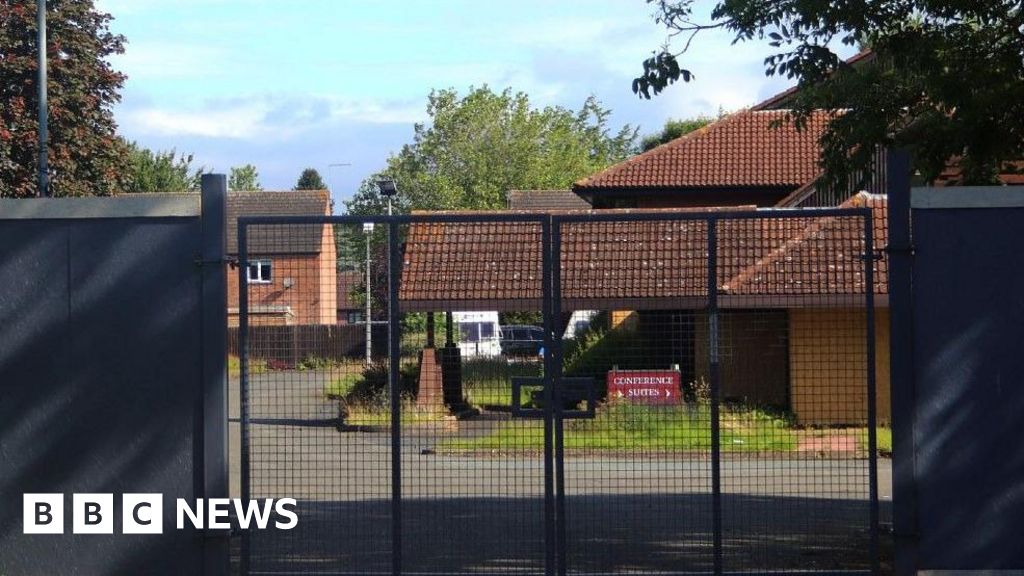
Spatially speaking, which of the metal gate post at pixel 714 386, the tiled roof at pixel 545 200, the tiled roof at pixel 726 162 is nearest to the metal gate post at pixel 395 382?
the metal gate post at pixel 714 386

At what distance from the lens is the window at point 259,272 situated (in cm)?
919

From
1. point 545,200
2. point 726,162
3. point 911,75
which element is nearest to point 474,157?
point 545,200

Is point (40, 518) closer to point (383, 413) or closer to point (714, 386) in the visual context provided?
point (383, 413)

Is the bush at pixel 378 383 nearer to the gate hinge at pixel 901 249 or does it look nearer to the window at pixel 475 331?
the window at pixel 475 331

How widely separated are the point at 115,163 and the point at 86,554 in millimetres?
35776

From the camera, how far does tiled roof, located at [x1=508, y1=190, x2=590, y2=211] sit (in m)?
63.5

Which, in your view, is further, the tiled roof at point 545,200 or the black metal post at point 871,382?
the tiled roof at point 545,200

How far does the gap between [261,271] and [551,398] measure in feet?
7.82

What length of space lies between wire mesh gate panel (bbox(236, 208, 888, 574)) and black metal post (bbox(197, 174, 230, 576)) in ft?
0.55

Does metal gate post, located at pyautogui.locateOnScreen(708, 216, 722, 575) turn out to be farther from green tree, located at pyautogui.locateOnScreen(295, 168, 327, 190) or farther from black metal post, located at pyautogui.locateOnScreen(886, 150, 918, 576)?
green tree, located at pyautogui.locateOnScreen(295, 168, 327, 190)

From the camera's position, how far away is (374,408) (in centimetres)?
1081

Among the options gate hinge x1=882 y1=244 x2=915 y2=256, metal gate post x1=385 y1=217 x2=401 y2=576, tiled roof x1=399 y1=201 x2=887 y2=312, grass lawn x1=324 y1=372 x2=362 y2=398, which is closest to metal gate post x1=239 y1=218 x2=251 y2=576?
grass lawn x1=324 y1=372 x2=362 y2=398

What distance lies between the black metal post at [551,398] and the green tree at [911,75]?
10.5 feet

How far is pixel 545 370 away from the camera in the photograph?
348 inches
